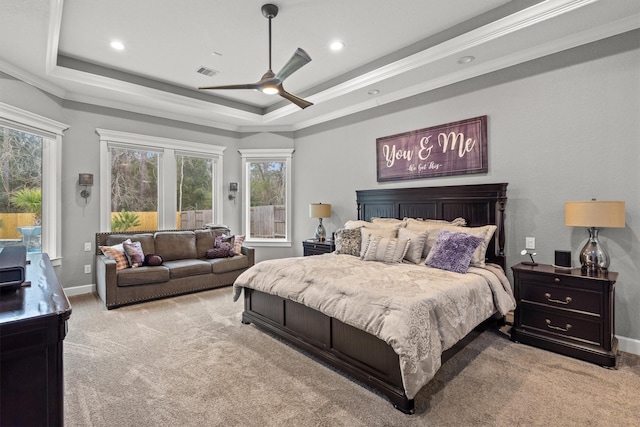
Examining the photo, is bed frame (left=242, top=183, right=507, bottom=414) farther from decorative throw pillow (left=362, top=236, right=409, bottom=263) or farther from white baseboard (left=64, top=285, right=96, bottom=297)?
white baseboard (left=64, top=285, right=96, bottom=297)

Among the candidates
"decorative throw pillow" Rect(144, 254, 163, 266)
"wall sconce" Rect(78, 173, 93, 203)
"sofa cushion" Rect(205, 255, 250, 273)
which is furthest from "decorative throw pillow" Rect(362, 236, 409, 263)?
"wall sconce" Rect(78, 173, 93, 203)

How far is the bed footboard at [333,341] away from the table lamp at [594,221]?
2082 millimetres

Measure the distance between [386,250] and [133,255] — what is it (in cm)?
Result: 343

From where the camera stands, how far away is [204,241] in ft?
17.9

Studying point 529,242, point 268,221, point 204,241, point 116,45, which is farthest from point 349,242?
point 116,45

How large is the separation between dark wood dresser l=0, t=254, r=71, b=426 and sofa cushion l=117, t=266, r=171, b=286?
3425 millimetres

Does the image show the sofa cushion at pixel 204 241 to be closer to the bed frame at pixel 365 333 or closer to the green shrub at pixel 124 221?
the green shrub at pixel 124 221

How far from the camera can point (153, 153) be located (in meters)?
5.52

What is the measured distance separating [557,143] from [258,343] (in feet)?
11.8

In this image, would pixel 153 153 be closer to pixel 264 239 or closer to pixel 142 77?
pixel 142 77

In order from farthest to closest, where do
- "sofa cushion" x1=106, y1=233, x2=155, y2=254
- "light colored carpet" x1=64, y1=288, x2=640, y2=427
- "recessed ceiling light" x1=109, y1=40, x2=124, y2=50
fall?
1. "sofa cushion" x1=106, y1=233, x2=155, y2=254
2. "recessed ceiling light" x1=109, y1=40, x2=124, y2=50
3. "light colored carpet" x1=64, y1=288, x2=640, y2=427

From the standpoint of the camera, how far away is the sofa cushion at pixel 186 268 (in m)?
→ 4.57

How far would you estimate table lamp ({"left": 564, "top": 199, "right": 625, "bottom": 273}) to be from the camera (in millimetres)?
2617

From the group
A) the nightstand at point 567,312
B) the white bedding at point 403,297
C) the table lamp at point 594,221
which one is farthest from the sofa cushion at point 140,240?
the table lamp at point 594,221
